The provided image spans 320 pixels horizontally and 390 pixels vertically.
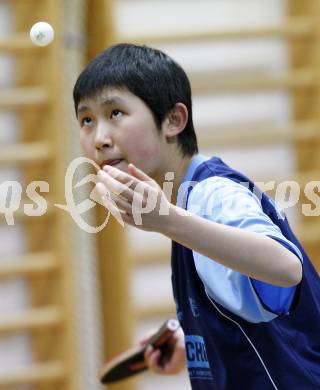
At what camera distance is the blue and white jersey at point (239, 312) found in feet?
4.39

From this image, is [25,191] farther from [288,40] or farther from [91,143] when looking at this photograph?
[91,143]

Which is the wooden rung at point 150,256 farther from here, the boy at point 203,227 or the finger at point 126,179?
the finger at point 126,179

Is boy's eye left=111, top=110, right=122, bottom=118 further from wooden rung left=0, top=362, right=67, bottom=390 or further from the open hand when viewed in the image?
wooden rung left=0, top=362, right=67, bottom=390

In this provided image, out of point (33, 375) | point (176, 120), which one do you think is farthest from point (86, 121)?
point (33, 375)

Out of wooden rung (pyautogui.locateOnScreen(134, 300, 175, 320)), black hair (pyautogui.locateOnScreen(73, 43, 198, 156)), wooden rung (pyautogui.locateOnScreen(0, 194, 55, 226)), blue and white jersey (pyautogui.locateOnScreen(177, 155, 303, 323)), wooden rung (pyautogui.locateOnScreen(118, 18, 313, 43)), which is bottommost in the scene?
wooden rung (pyautogui.locateOnScreen(134, 300, 175, 320))

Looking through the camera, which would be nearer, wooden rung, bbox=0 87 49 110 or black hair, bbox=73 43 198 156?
black hair, bbox=73 43 198 156

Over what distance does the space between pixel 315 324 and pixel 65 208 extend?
1633 millimetres

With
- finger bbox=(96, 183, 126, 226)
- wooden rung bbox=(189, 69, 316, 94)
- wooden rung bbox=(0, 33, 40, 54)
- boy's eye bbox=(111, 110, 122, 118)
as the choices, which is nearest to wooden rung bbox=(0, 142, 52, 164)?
wooden rung bbox=(0, 33, 40, 54)

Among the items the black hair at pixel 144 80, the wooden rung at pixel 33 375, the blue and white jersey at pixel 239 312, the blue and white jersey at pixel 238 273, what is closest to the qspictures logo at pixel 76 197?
the wooden rung at pixel 33 375

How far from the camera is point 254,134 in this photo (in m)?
3.21

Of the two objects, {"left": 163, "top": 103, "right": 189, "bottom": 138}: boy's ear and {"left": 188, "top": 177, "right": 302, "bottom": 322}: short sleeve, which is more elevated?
{"left": 163, "top": 103, "right": 189, "bottom": 138}: boy's ear

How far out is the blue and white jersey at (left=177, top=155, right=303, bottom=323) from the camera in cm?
128

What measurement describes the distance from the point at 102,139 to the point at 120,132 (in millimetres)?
33

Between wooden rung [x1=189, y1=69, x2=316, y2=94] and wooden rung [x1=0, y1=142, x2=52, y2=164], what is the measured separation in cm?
57
